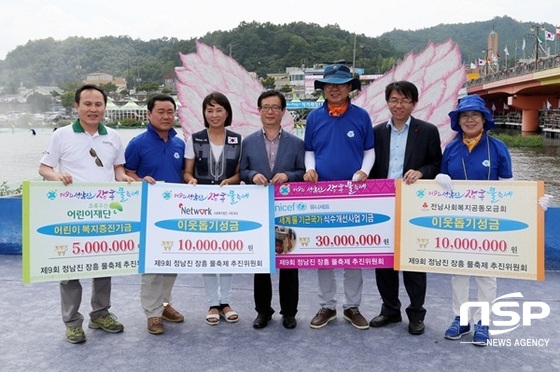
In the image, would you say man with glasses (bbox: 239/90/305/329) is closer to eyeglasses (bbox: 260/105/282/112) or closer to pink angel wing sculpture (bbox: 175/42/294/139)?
eyeglasses (bbox: 260/105/282/112)

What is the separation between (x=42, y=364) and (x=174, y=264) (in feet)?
3.12

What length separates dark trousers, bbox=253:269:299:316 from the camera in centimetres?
362

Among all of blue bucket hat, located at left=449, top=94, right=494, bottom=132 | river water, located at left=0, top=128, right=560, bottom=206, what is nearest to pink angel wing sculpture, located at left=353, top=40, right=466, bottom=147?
blue bucket hat, located at left=449, top=94, right=494, bottom=132

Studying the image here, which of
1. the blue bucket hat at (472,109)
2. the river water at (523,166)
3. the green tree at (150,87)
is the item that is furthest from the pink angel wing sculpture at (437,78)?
the green tree at (150,87)

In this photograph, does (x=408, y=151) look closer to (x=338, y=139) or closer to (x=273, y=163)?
(x=338, y=139)

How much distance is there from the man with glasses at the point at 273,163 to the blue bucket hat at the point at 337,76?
30cm

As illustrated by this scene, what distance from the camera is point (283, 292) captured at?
363 centimetres

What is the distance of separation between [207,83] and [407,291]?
3.48 m

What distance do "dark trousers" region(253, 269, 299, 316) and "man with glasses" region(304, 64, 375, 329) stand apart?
0.63ft

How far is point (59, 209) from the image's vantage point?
3342mm

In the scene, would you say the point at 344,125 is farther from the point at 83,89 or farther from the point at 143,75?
the point at 143,75

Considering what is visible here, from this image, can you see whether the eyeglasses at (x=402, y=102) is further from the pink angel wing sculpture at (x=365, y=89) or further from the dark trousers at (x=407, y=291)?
the pink angel wing sculpture at (x=365, y=89)

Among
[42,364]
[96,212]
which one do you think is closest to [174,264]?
[96,212]

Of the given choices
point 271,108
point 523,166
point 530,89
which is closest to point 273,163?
point 271,108
